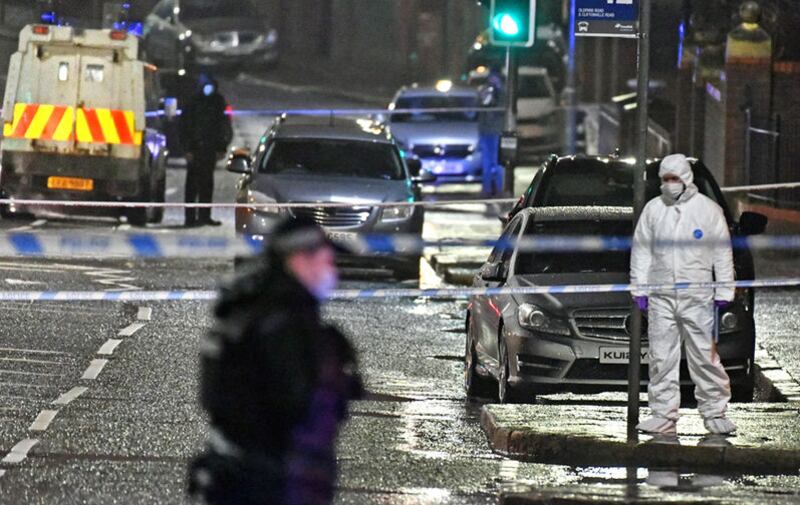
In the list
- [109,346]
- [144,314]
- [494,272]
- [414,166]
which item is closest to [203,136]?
[414,166]

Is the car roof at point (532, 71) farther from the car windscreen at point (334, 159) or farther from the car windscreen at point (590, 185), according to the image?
the car windscreen at point (590, 185)

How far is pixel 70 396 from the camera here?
12.6 metres

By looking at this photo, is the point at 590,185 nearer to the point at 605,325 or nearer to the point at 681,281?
the point at 605,325

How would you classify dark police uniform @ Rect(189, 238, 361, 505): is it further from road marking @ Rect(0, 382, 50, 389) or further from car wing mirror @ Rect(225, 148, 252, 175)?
car wing mirror @ Rect(225, 148, 252, 175)

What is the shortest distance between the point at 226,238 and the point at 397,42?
38595mm

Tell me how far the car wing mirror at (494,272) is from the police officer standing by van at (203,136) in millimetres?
12033

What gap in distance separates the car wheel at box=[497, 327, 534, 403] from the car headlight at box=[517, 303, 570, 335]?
20 centimetres

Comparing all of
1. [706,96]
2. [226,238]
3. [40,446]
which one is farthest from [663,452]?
[706,96]

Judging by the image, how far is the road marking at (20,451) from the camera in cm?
1043

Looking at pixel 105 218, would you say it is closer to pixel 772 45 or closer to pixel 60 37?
pixel 60 37

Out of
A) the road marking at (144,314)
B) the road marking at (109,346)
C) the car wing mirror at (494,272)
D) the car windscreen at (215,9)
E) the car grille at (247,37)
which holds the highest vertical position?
the car windscreen at (215,9)

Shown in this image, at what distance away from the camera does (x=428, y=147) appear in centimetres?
3350

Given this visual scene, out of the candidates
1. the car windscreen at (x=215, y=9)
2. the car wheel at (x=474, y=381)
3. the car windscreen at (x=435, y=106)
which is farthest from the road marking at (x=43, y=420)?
the car windscreen at (x=215, y=9)

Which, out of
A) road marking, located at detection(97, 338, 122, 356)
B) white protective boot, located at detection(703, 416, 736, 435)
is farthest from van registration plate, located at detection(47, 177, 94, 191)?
white protective boot, located at detection(703, 416, 736, 435)
